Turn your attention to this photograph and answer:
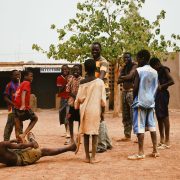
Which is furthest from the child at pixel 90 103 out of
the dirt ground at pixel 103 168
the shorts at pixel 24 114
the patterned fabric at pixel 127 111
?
the patterned fabric at pixel 127 111

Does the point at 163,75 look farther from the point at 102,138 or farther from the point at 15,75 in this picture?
the point at 15,75

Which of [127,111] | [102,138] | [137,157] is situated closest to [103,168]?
[137,157]

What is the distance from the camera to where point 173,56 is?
62.7ft

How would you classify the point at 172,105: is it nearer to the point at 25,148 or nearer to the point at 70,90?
the point at 70,90

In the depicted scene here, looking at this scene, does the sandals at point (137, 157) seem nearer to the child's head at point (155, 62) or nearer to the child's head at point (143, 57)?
the child's head at point (143, 57)

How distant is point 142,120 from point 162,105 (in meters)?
1.11

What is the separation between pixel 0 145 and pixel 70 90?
2537 mm

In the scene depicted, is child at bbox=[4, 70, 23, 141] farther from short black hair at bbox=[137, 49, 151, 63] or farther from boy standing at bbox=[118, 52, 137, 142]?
short black hair at bbox=[137, 49, 151, 63]

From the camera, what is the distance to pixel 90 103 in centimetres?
616

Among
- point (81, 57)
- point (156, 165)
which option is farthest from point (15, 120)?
point (81, 57)

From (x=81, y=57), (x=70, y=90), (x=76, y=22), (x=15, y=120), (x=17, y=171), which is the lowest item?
(x=17, y=171)

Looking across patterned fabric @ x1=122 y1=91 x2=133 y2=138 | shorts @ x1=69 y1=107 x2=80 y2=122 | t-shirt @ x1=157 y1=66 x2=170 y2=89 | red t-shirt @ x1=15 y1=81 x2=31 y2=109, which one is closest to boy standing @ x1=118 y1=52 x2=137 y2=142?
patterned fabric @ x1=122 y1=91 x2=133 y2=138

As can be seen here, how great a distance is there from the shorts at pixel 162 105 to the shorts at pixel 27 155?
234 cm

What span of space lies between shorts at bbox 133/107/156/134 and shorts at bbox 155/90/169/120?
85 cm
